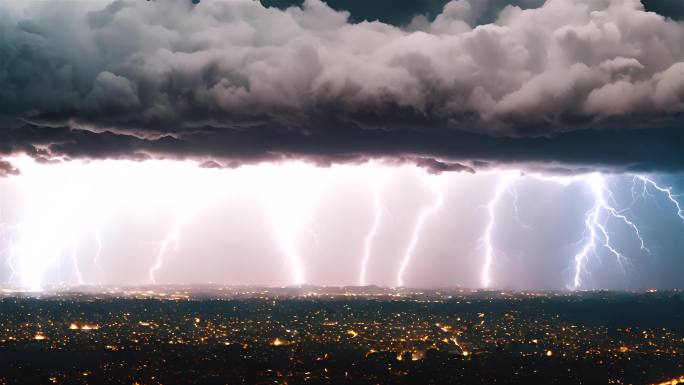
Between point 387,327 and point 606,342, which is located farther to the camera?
point 387,327

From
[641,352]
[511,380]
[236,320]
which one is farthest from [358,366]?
[236,320]

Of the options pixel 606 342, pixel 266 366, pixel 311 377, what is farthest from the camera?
pixel 606 342

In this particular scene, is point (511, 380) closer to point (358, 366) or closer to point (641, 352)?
point (358, 366)

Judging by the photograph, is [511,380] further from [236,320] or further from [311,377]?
[236,320]

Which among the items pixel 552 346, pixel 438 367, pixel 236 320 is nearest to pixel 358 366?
pixel 438 367

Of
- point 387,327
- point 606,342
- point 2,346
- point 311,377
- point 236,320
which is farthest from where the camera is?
point 236,320

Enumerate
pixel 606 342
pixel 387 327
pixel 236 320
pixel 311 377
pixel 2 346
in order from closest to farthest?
pixel 311 377
pixel 2 346
pixel 606 342
pixel 387 327
pixel 236 320

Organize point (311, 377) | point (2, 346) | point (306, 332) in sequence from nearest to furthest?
point (311, 377)
point (2, 346)
point (306, 332)

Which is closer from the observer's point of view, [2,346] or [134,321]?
[2,346]
